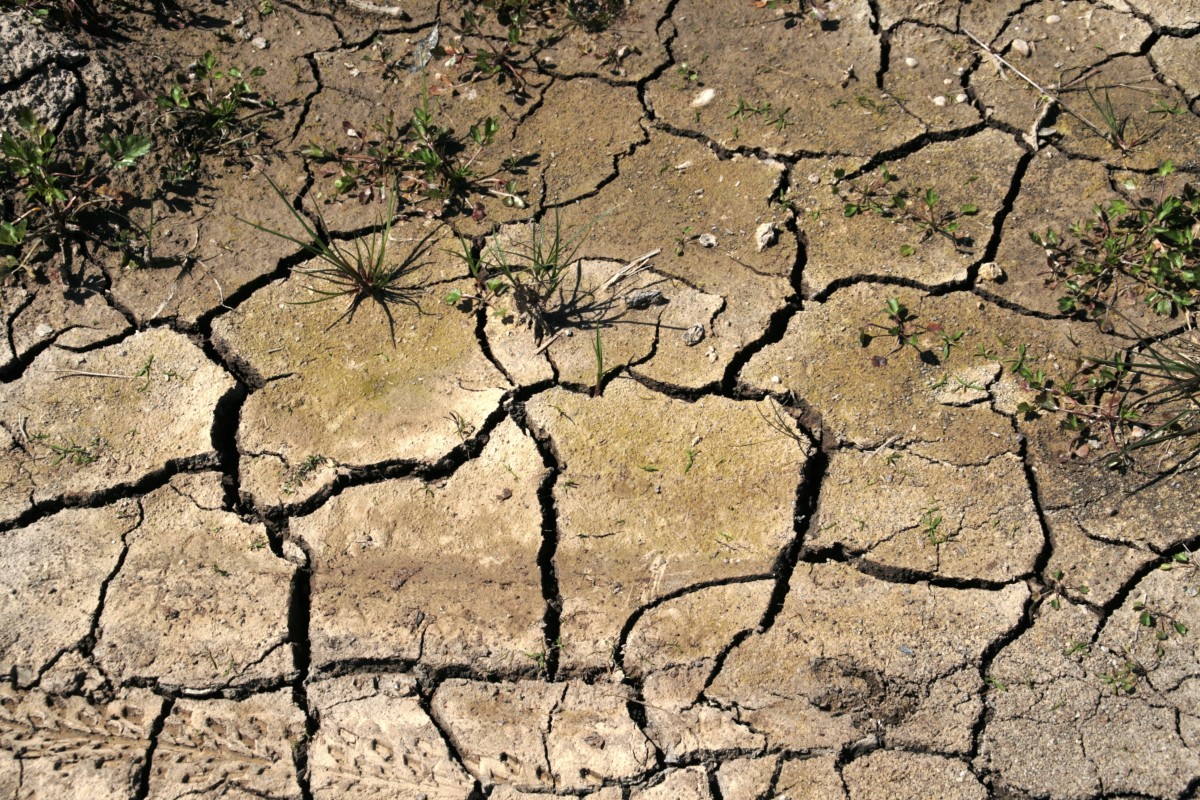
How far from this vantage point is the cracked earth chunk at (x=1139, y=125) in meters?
3.07

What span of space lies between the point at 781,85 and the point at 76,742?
3033 millimetres

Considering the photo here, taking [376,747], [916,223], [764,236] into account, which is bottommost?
[376,747]

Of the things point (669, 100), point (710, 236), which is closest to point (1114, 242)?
point (710, 236)

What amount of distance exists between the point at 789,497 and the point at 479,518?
886mm

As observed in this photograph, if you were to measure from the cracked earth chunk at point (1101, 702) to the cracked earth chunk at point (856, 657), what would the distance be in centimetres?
9

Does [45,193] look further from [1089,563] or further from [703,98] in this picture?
[1089,563]

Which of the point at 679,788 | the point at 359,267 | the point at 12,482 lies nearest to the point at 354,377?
the point at 359,267

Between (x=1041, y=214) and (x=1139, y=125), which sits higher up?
(x=1139, y=125)

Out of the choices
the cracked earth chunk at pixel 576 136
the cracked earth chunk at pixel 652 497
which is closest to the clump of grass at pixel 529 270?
the cracked earth chunk at pixel 576 136

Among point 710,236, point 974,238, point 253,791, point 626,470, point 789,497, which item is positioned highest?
Result: point 710,236

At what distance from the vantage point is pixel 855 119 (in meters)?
3.27

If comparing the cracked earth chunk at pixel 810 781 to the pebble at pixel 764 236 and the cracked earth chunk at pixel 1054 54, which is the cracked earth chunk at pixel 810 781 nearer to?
the pebble at pixel 764 236

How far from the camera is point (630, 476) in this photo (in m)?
2.67

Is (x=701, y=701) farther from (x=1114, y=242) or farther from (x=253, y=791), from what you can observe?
(x=1114, y=242)
